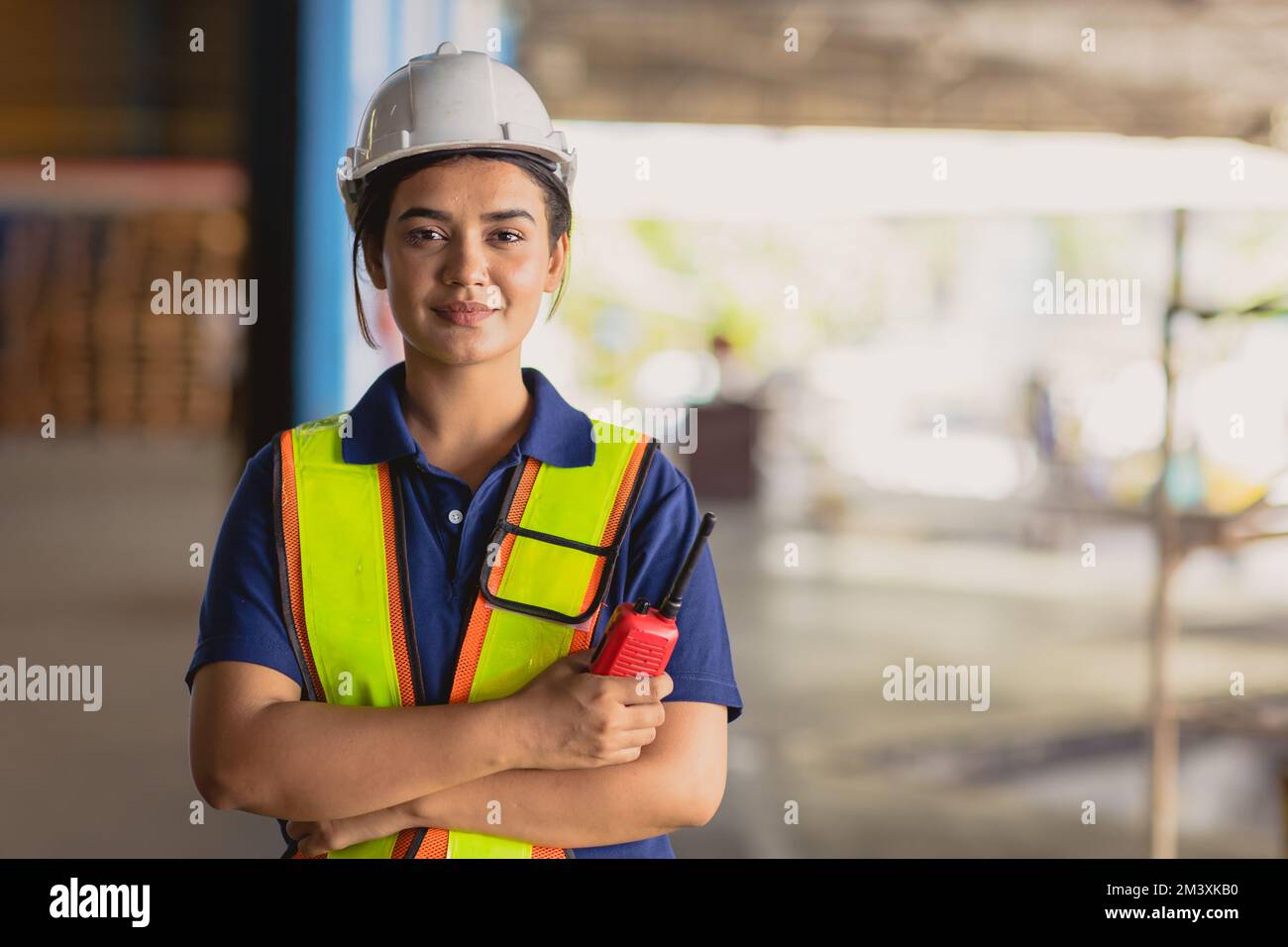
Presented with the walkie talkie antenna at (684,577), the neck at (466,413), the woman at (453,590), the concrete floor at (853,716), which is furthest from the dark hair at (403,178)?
the concrete floor at (853,716)

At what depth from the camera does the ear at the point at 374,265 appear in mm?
1239

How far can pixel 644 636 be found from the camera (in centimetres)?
110

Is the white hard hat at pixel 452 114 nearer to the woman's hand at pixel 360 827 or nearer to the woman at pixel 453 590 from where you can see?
the woman at pixel 453 590

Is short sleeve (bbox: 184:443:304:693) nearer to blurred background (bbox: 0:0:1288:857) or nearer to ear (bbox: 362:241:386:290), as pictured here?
ear (bbox: 362:241:386:290)

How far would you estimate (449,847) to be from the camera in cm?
120

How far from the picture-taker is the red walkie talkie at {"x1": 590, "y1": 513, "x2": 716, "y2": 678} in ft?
3.60

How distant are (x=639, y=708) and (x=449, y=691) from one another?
0.20m

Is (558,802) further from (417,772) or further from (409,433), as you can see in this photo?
(409,433)

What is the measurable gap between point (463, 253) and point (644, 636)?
405 millimetres

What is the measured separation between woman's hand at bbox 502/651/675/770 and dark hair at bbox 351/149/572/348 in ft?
1.43

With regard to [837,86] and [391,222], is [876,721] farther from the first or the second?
[837,86]

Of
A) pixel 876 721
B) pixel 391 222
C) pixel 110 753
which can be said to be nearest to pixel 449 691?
pixel 391 222

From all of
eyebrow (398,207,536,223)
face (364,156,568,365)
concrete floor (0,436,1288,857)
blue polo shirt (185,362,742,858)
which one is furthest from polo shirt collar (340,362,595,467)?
concrete floor (0,436,1288,857)

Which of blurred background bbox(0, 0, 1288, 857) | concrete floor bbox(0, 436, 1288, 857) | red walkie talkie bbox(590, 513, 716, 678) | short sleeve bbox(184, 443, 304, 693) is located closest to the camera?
red walkie talkie bbox(590, 513, 716, 678)
